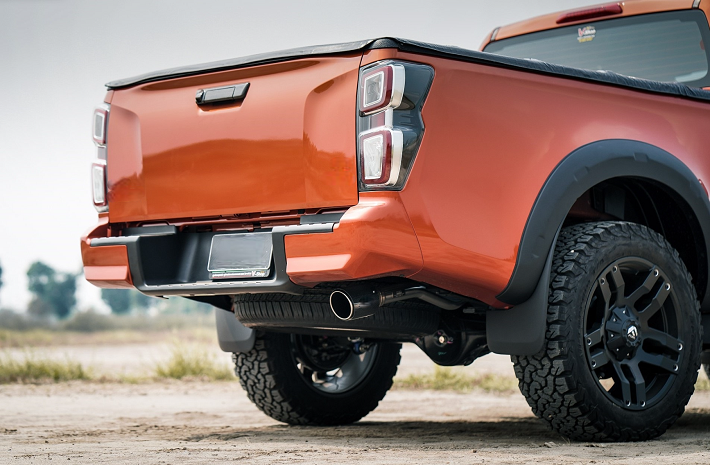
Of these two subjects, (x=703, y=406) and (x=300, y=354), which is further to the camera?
(x=703, y=406)

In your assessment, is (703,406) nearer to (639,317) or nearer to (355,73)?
(639,317)

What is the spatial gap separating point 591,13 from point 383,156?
2.76 m

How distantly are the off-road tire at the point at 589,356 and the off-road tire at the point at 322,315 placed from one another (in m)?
0.49

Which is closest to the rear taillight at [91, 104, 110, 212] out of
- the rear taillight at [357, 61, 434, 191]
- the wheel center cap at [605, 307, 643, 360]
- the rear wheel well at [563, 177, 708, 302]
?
the rear taillight at [357, 61, 434, 191]

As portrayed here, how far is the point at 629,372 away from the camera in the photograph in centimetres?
433

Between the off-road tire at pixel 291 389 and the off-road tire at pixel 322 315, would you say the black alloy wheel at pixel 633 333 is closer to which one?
the off-road tire at pixel 322 315

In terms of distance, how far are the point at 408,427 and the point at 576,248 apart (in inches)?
71.6

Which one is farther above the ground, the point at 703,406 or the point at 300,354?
the point at 300,354

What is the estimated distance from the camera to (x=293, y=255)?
12.1 ft

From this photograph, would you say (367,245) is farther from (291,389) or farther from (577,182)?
(291,389)

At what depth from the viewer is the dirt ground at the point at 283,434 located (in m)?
3.76

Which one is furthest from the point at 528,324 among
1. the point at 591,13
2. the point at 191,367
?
the point at 191,367

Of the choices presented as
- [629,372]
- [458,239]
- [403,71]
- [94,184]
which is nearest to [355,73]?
[403,71]

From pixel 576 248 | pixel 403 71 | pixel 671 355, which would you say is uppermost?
pixel 403 71
